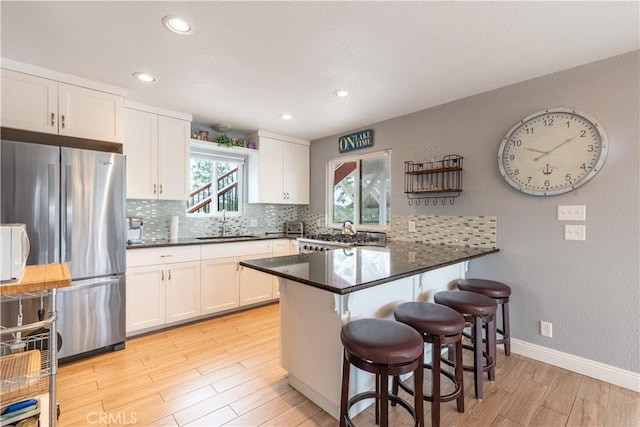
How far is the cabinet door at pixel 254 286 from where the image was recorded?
3.58m

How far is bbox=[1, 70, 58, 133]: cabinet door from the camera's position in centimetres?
217

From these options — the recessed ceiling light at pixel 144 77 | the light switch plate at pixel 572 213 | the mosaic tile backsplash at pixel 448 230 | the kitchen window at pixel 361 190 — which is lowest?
the mosaic tile backsplash at pixel 448 230

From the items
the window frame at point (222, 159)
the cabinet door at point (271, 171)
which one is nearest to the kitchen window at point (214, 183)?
the window frame at point (222, 159)

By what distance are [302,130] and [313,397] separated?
318cm

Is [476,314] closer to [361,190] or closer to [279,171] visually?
[361,190]

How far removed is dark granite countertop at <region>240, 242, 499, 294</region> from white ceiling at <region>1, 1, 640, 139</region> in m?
1.46

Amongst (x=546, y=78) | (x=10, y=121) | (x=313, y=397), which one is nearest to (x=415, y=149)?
(x=546, y=78)

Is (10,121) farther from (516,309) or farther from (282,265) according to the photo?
(516,309)

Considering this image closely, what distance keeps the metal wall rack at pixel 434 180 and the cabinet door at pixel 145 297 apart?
9.18 ft

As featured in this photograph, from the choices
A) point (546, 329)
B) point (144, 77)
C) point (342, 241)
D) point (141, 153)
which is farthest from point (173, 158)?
point (546, 329)

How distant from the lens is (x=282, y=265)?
6.18 feet

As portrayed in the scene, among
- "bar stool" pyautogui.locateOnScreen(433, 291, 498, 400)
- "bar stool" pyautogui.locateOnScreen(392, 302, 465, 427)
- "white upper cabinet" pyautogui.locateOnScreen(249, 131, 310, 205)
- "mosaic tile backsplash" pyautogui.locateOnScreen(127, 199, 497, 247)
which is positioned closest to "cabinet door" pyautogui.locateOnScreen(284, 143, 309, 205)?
"white upper cabinet" pyautogui.locateOnScreen(249, 131, 310, 205)

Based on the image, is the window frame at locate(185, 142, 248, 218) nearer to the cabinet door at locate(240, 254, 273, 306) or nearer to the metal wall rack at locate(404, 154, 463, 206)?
the cabinet door at locate(240, 254, 273, 306)

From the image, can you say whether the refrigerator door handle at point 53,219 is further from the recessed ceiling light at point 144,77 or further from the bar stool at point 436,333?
the bar stool at point 436,333
